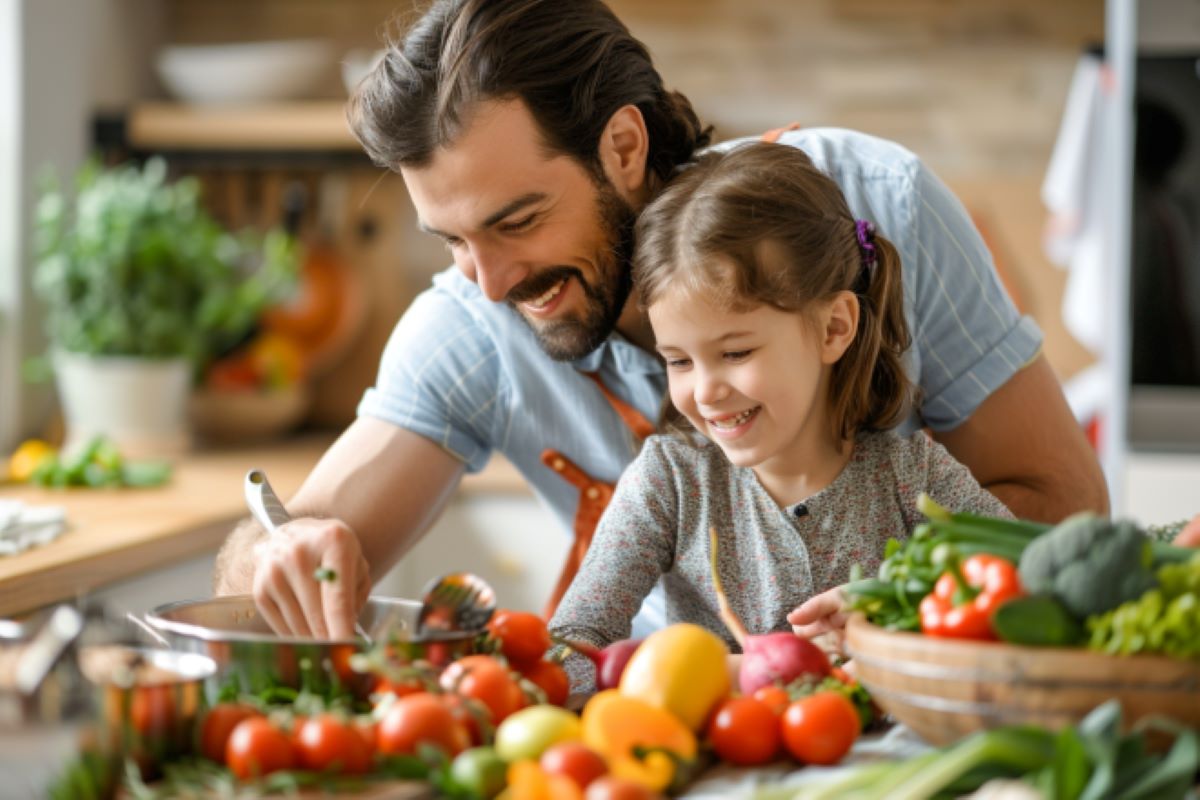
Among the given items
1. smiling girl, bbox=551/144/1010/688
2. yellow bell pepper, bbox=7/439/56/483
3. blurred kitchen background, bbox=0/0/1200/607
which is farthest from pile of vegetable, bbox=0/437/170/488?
smiling girl, bbox=551/144/1010/688

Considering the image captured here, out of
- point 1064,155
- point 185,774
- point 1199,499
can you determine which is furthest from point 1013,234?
point 185,774

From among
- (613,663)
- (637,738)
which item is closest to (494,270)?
(613,663)

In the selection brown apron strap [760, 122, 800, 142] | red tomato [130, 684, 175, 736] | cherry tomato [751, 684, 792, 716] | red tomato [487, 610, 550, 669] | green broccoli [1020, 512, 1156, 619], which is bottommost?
red tomato [487, 610, 550, 669]

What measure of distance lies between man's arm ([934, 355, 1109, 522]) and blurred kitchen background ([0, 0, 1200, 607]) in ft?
4.49

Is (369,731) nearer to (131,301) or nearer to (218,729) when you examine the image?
(218,729)

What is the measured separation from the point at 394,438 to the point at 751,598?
61cm

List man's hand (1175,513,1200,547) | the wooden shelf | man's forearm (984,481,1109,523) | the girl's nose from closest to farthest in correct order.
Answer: man's hand (1175,513,1200,547) → the girl's nose → man's forearm (984,481,1109,523) → the wooden shelf

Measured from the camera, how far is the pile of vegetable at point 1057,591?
104cm

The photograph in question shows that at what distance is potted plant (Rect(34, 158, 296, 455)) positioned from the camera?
127 inches

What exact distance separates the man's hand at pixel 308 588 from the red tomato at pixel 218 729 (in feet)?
0.91

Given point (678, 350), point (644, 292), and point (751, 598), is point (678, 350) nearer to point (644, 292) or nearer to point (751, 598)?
point (644, 292)

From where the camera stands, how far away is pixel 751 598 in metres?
1.61

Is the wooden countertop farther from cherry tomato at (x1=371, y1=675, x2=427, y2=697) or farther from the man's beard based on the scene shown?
cherry tomato at (x1=371, y1=675, x2=427, y2=697)

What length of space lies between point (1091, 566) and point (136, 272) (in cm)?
260
